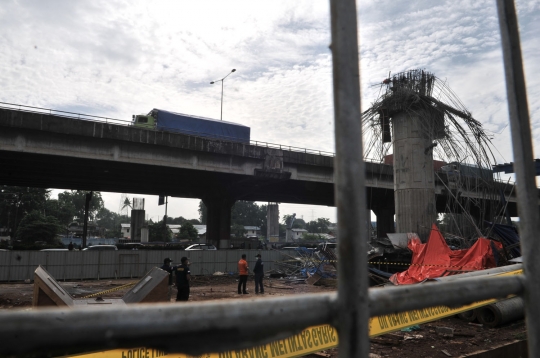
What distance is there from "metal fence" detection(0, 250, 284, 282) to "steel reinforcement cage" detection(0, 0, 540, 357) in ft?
84.6

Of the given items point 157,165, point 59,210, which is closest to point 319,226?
point 59,210

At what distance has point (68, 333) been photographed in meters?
0.82

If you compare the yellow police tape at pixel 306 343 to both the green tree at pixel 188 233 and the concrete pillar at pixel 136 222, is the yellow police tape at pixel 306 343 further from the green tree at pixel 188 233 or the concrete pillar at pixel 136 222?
the green tree at pixel 188 233

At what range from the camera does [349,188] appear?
1133mm

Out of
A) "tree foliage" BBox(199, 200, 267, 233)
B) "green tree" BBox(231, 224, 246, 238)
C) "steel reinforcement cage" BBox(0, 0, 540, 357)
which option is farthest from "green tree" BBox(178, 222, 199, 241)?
"steel reinforcement cage" BBox(0, 0, 540, 357)

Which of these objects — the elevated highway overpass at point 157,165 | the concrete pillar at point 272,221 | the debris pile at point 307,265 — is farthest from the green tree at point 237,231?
the debris pile at point 307,265

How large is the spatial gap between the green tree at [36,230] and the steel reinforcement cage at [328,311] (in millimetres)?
63797

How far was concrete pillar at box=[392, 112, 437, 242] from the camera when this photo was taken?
18766 millimetres

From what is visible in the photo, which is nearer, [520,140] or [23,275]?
[520,140]

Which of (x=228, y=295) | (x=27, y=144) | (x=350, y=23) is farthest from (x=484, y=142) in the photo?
(x=27, y=144)

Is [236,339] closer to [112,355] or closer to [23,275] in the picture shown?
[112,355]

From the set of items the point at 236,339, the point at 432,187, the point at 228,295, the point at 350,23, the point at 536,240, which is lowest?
the point at 228,295

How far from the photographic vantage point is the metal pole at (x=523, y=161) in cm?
157

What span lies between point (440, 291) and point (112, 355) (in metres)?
3.57
